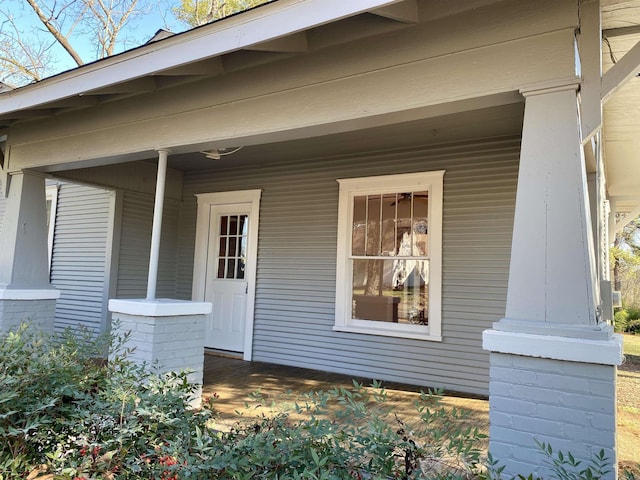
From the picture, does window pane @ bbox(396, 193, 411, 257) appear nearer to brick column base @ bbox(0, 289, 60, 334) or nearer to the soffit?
the soffit

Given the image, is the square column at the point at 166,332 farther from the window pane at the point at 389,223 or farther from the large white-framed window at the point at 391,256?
the window pane at the point at 389,223

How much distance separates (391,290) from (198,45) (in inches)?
126

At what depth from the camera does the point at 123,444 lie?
1809mm

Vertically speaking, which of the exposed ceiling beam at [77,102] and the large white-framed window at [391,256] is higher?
the exposed ceiling beam at [77,102]

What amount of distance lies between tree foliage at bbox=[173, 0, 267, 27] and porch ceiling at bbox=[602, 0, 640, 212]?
9519mm

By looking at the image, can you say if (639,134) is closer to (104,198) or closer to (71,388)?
(71,388)

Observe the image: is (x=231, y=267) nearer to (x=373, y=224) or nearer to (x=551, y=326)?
(x=373, y=224)

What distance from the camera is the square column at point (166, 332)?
11.3 ft

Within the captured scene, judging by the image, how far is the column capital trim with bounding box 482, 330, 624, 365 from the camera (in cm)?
190

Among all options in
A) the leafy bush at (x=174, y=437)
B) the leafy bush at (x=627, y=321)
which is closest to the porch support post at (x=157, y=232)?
the leafy bush at (x=174, y=437)

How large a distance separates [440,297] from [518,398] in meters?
2.48

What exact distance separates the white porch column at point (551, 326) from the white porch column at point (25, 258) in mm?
4735

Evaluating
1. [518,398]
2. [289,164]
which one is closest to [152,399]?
[518,398]

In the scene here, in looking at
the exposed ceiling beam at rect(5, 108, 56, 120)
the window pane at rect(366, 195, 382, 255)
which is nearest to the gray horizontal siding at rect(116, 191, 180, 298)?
the exposed ceiling beam at rect(5, 108, 56, 120)
